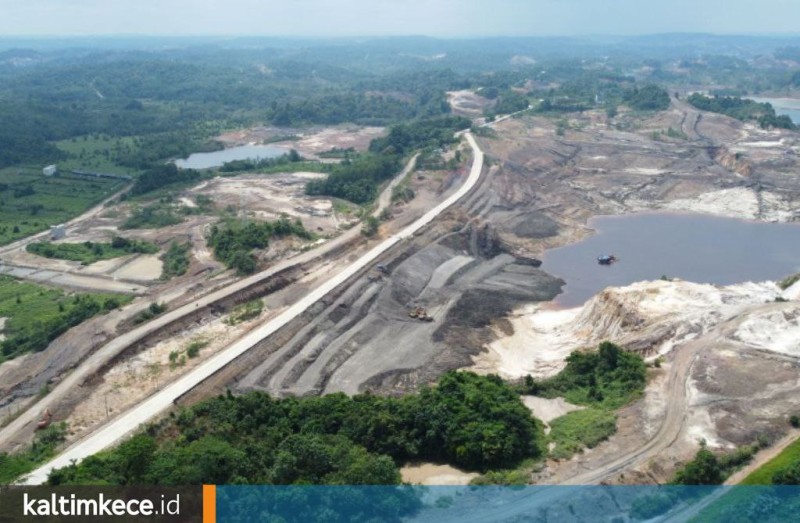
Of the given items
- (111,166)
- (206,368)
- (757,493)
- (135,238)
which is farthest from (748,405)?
(111,166)

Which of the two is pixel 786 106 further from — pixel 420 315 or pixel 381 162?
pixel 420 315

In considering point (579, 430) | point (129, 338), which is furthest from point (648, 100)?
point (129, 338)

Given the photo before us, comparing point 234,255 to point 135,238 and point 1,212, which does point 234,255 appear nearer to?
point 135,238

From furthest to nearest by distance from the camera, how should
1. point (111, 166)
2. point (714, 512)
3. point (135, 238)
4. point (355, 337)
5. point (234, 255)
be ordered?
point (111, 166)
point (135, 238)
point (234, 255)
point (355, 337)
point (714, 512)

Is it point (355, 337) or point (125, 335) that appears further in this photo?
point (355, 337)

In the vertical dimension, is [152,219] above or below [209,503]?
below

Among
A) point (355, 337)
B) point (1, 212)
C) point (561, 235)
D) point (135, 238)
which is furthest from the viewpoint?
point (1, 212)

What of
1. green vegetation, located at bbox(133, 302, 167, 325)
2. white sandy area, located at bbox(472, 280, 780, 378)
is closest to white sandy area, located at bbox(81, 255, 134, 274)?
green vegetation, located at bbox(133, 302, 167, 325)

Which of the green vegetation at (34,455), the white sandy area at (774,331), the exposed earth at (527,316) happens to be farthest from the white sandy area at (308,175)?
the white sandy area at (774,331)
